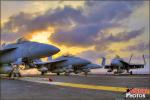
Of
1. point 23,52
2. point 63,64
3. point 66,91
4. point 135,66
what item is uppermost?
point 23,52

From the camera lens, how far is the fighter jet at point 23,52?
1113 inches

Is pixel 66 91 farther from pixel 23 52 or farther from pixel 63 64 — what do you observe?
pixel 63 64

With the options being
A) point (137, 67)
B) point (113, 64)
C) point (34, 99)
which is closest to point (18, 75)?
point (34, 99)

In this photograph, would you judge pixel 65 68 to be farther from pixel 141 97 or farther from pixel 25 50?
pixel 141 97

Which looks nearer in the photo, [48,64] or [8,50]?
[8,50]

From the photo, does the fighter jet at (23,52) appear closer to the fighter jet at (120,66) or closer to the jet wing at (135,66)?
the fighter jet at (120,66)

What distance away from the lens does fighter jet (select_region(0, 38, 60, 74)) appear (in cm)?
2827

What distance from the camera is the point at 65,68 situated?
199 ft

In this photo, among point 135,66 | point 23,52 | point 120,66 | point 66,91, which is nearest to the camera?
point 66,91

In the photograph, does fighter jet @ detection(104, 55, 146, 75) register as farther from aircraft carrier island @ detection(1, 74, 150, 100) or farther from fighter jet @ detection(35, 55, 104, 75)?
aircraft carrier island @ detection(1, 74, 150, 100)

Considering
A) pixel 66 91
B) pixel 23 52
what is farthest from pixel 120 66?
pixel 66 91

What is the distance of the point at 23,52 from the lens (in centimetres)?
2834

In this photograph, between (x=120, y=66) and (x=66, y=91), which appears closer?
(x=66, y=91)

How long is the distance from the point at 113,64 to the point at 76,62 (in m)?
8.83
